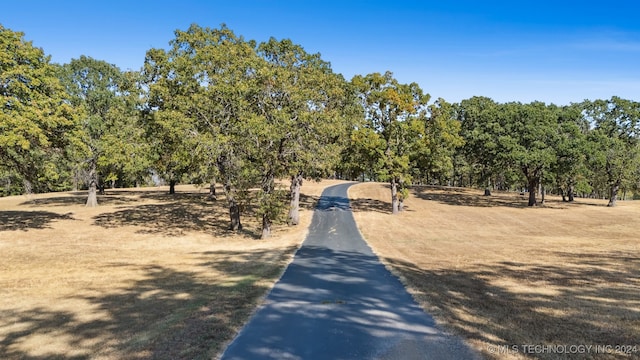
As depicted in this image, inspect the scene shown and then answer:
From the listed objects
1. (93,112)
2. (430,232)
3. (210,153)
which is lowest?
(430,232)

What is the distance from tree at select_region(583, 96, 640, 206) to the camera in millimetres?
50156

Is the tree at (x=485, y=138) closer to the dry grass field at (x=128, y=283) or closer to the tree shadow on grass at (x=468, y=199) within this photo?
the tree shadow on grass at (x=468, y=199)

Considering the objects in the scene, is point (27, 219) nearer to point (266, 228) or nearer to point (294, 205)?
point (266, 228)

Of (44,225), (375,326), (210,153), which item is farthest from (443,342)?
(44,225)

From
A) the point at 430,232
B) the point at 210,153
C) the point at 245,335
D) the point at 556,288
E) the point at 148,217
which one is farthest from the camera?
the point at 148,217

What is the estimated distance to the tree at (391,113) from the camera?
131 feet

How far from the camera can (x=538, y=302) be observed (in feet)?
41.2

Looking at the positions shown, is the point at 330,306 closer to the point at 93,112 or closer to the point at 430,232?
the point at 430,232

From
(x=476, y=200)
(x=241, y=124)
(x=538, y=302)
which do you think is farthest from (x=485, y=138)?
(x=538, y=302)

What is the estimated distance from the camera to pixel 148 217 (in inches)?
1460

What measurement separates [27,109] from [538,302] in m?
29.1

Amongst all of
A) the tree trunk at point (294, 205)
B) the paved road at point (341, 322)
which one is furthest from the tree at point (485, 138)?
the paved road at point (341, 322)

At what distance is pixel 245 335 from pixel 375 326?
3230 mm

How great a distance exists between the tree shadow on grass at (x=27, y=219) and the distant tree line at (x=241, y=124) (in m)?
3.90
